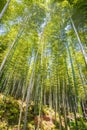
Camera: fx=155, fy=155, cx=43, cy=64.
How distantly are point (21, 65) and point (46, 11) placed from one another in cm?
515

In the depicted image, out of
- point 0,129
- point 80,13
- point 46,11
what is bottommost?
point 0,129

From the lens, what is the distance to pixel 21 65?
41.0ft

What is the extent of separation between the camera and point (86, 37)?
6109 millimetres

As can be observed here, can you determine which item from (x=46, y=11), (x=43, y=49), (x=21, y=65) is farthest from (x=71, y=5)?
(x=21, y=65)

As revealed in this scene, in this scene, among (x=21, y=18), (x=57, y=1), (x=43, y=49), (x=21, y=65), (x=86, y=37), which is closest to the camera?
(x=86, y=37)

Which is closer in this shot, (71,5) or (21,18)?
(71,5)

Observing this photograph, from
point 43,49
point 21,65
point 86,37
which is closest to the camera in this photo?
point 86,37

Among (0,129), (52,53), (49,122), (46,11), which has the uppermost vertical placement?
(46,11)

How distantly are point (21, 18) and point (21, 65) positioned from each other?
4.80 meters

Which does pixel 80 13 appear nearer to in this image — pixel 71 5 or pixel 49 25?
pixel 71 5

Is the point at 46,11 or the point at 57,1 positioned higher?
the point at 57,1

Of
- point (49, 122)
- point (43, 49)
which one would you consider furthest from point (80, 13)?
point (49, 122)

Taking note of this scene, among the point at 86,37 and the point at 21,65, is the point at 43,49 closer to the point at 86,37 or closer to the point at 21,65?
the point at 21,65

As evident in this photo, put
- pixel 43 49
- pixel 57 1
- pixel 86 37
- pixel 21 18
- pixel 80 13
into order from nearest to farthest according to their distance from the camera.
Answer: pixel 80 13
pixel 86 37
pixel 57 1
pixel 21 18
pixel 43 49
